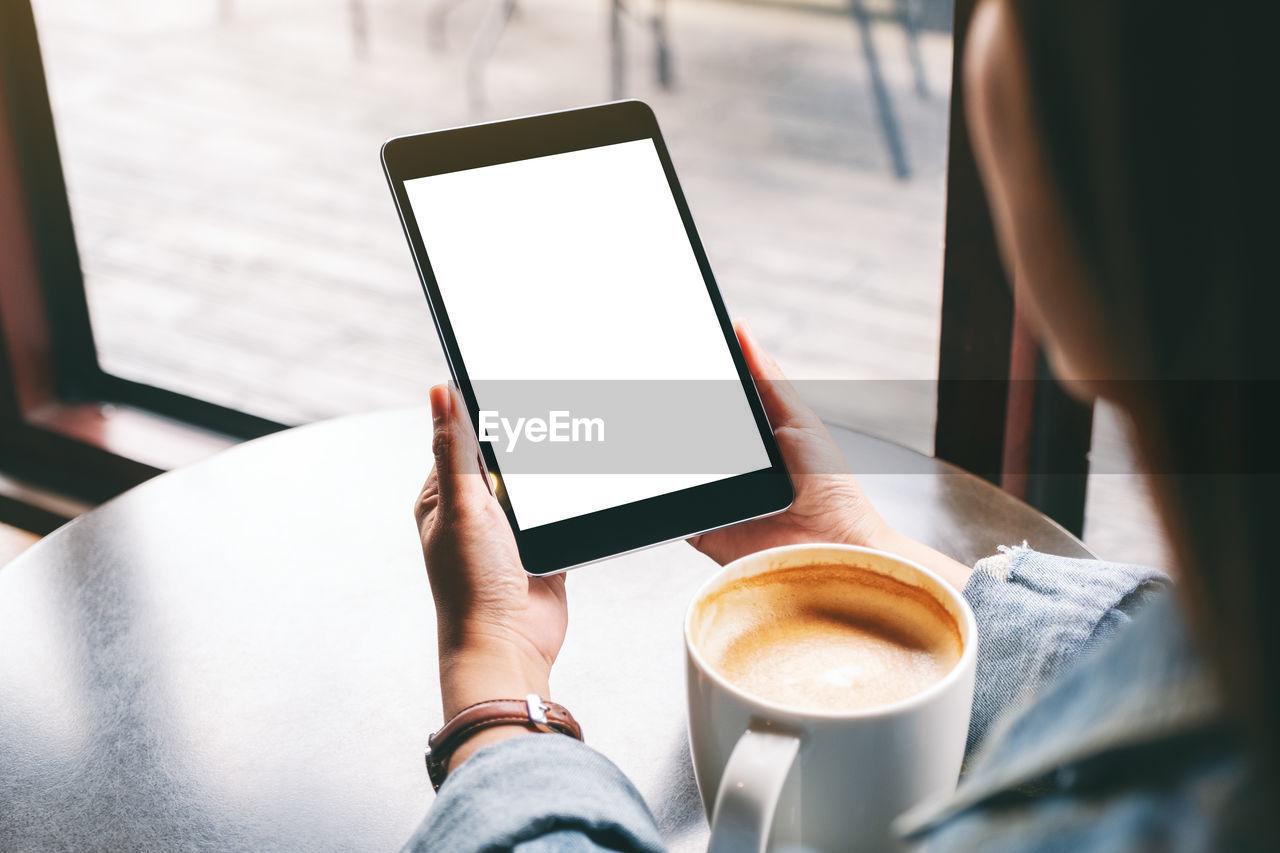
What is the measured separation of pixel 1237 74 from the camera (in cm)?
27

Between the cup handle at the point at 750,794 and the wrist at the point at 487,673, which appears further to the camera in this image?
the wrist at the point at 487,673

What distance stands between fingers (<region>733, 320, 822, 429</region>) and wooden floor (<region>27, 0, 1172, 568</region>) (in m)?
1.03

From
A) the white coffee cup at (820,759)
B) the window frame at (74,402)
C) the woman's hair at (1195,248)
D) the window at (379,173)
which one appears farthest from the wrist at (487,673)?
the window at (379,173)

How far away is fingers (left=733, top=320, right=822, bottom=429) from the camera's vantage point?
28.0 inches

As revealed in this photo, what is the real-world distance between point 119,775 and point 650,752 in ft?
0.86

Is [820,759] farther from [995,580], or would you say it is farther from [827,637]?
[995,580]

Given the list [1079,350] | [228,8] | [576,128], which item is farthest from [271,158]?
[1079,350]

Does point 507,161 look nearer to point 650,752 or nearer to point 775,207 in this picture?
point 650,752

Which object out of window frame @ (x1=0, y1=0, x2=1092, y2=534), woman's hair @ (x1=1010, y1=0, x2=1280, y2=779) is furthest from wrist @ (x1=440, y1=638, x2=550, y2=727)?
window frame @ (x1=0, y1=0, x2=1092, y2=534)

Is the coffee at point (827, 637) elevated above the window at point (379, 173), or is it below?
above

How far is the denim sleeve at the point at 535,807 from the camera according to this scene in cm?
44

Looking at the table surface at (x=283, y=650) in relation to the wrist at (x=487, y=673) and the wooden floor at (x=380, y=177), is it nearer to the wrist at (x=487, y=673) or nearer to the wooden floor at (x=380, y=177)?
→ the wrist at (x=487, y=673)

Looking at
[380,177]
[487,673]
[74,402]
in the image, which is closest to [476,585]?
[487,673]

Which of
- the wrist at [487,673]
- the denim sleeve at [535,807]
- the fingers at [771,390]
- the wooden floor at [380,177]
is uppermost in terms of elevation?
the fingers at [771,390]
